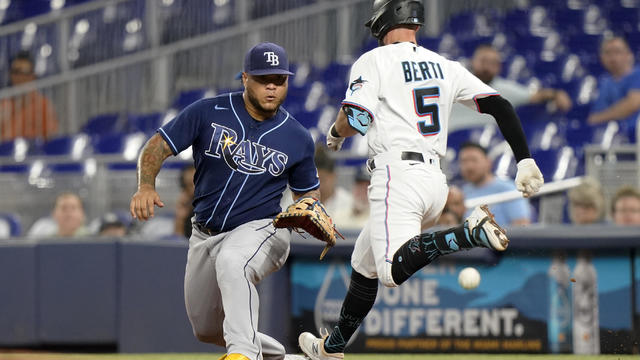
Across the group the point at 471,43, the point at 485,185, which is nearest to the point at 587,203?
the point at 485,185

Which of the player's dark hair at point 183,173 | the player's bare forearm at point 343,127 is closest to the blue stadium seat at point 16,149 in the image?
the player's dark hair at point 183,173

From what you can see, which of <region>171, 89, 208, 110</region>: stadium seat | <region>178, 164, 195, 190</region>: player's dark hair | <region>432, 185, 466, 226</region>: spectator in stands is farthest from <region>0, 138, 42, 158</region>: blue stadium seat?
<region>432, 185, 466, 226</region>: spectator in stands

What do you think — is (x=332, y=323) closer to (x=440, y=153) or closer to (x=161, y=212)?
(x=161, y=212)

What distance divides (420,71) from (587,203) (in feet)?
9.60

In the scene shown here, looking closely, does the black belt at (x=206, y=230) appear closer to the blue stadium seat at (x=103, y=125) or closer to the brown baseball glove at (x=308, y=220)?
the brown baseball glove at (x=308, y=220)

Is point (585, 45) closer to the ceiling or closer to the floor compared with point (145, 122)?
closer to the ceiling

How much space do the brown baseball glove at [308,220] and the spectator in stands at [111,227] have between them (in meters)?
3.38

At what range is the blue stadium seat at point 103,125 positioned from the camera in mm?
11156

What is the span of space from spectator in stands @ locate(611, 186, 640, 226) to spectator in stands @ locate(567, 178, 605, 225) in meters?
0.12

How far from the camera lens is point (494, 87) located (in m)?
8.52

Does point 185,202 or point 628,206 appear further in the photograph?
point 185,202

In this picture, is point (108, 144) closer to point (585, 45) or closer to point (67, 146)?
point (67, 146)

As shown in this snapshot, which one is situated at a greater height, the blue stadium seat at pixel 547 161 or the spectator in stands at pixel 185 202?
the blue stadium seat at pixel 547 161

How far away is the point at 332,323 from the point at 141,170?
2682 millimetres
